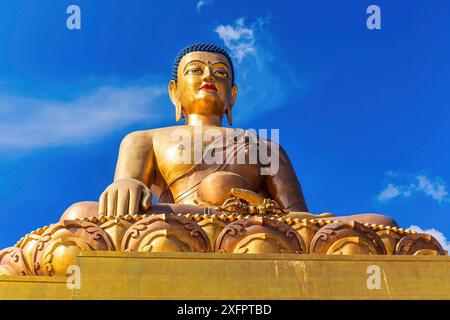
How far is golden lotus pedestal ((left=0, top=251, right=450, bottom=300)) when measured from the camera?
378 cm

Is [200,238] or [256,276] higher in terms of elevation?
[200,238]

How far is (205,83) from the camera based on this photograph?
766 centimetres

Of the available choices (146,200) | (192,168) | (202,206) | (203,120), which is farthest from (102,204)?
(203,120)

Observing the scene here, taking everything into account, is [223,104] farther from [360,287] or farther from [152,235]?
[360,287]

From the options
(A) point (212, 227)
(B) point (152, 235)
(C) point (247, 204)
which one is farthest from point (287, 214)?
(B) point (152, 235)

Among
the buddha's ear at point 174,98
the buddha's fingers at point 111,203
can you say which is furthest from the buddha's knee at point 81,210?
the buddha's ear at point 174,98

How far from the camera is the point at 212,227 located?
15.6ft

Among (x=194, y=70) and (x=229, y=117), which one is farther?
(x=229, y=117)

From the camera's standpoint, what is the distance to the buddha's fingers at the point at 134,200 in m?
5.46

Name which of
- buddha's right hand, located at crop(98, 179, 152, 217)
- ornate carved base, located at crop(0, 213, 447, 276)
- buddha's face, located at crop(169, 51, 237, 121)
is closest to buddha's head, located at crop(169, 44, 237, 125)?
buddha's face, located at crop(169, 51, 237, 121)

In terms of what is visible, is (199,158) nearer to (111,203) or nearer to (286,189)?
(286,189)

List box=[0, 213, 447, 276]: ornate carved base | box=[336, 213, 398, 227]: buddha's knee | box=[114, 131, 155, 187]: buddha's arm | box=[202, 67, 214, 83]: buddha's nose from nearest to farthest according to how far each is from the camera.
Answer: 1. box=[0, 213, 447, 276]: ornate carved base
2. box=[336, 213, 398, 227]: buddha's knee
3. box=[114, 131, 155, 187]: buddha's arm
4. box=[202, 67, 214, 83]: buddha's nose

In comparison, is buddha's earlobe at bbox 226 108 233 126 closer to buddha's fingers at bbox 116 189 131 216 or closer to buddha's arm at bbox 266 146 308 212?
buddha's arm at bbox 266 146 308 212

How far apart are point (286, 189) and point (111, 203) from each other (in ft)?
6.71
